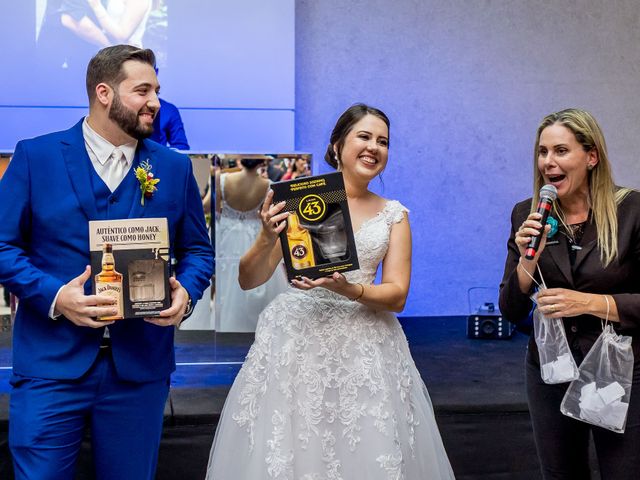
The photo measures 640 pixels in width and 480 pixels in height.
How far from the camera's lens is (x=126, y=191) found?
8.36 ft

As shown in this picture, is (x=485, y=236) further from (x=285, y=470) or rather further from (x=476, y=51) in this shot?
(x=285, y=470)

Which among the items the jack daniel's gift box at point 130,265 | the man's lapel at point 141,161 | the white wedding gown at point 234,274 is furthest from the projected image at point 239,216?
the jack daniel's gift box at point 130,265

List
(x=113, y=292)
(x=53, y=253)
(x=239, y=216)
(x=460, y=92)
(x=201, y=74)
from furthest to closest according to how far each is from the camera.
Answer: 1. (x=460, y=92)
2. (x=201, y=74)
3. (x=239, y=216)
4. (x=53, y=253)
5. (x=113, y=292)

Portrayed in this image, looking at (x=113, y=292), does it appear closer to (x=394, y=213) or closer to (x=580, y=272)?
(x=394, y=213)

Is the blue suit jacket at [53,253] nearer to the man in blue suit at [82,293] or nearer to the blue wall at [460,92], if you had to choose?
the man in blue suit at [82,293]

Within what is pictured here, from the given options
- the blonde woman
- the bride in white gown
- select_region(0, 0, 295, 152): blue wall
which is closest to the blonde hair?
the blonde woman

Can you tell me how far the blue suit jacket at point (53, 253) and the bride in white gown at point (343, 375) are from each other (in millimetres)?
428

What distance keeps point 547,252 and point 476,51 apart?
5.23m

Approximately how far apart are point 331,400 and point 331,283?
1.41 ft

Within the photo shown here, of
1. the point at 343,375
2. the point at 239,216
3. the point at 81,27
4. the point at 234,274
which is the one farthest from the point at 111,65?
the point at 81,27

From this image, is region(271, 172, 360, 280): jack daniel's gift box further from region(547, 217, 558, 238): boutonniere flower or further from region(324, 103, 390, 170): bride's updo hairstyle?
region(547, 217, 558, 238): boutonniere flower

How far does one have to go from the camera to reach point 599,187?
2.74 meters

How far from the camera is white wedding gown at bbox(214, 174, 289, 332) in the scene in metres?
5.16

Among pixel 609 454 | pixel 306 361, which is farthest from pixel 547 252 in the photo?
pixel 306 361
